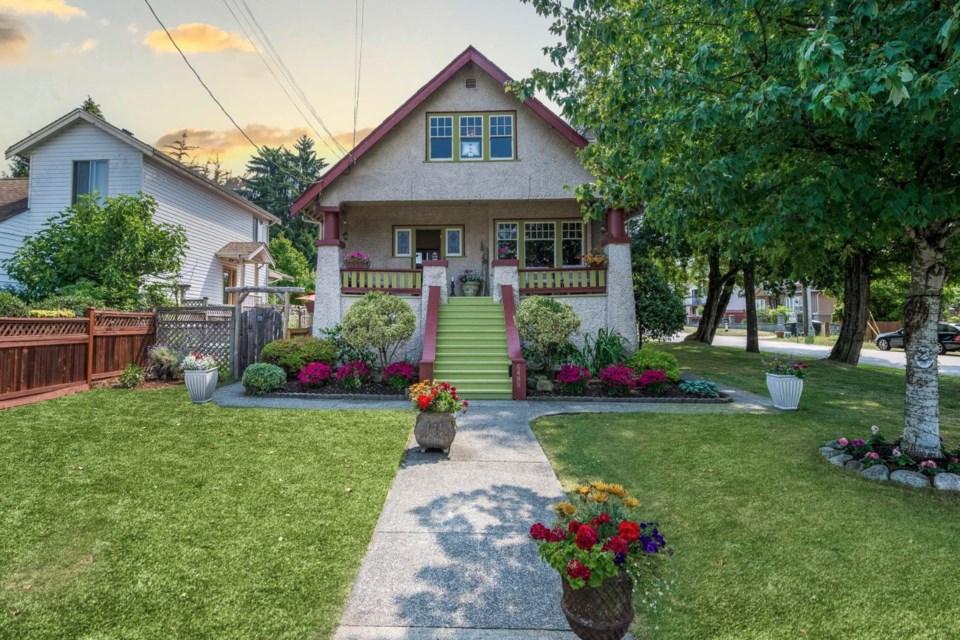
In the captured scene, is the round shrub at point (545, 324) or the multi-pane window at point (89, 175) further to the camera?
the multi-pane window at point (89, 175)

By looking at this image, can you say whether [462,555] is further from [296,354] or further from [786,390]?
[296,354]

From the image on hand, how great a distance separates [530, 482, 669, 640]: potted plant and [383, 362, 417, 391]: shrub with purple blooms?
26.7 ft

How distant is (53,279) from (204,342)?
471 centimetres

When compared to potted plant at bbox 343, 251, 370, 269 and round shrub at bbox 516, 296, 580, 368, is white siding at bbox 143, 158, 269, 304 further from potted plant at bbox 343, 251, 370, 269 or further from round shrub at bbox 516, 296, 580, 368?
round shrub at bbox 516, 296, 580, 368

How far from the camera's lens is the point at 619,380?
10172 millimetres

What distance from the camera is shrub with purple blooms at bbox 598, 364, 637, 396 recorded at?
10188 mm

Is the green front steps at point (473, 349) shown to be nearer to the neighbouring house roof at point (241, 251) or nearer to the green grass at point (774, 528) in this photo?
the green grass at point (774, 528)

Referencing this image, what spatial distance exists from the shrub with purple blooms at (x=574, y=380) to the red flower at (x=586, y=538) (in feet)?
26.2

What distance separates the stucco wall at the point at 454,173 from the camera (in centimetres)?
1356

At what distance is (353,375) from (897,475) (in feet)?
29.6

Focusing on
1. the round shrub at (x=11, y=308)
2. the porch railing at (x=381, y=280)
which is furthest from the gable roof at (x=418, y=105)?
the round shrub at (x=11, y=308)

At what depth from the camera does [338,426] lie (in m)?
7.54

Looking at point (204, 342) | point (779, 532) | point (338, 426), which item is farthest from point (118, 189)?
point (779, 532)

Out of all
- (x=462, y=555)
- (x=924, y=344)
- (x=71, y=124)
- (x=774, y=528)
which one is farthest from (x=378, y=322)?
(x=71, y=124)
